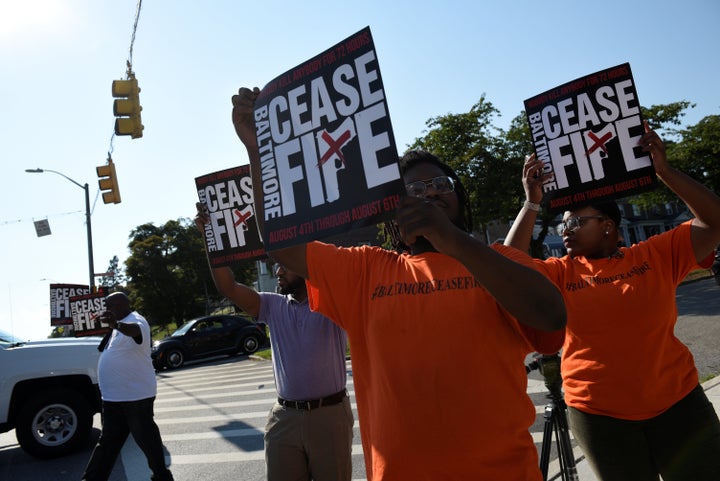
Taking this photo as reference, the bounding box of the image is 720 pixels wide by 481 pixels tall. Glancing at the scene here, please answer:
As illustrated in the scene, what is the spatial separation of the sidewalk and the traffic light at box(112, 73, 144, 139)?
1011 cm

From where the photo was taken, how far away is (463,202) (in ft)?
6.81

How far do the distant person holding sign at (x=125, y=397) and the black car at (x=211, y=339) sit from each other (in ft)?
46.5

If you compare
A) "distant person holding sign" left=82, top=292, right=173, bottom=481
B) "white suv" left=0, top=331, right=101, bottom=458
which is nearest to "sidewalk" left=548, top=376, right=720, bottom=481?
"distant person holding sign" left=82, top=292, right=173, bottom=481

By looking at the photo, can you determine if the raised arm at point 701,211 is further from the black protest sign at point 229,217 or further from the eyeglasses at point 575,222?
the black protest sign at point 229,217

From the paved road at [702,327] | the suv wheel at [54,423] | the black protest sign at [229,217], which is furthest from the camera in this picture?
the paved road at [702,327]

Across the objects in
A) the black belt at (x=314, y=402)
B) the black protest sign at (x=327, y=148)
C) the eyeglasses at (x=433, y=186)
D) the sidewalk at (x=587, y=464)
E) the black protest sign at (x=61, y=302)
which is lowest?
the sidewalk at (x=587, y=464)

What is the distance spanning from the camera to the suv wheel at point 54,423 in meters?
6.93

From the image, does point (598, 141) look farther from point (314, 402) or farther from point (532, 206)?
point (314, 402)

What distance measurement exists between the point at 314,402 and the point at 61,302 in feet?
55.9

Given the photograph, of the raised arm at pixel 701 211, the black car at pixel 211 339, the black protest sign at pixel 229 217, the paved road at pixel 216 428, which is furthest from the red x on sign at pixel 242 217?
the black car at pixel 211 339

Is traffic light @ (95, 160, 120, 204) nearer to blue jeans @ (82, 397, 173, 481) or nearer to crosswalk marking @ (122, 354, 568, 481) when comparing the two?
crosswalk marking @ (122, 354, 568, 481)

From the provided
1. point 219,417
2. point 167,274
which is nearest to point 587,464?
point 219,417

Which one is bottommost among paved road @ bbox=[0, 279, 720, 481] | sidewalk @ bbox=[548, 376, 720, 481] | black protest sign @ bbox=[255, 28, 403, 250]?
sidewalk @ bbox=[548, 376, 720, 481]

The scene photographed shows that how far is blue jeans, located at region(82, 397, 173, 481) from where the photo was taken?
183 inches
